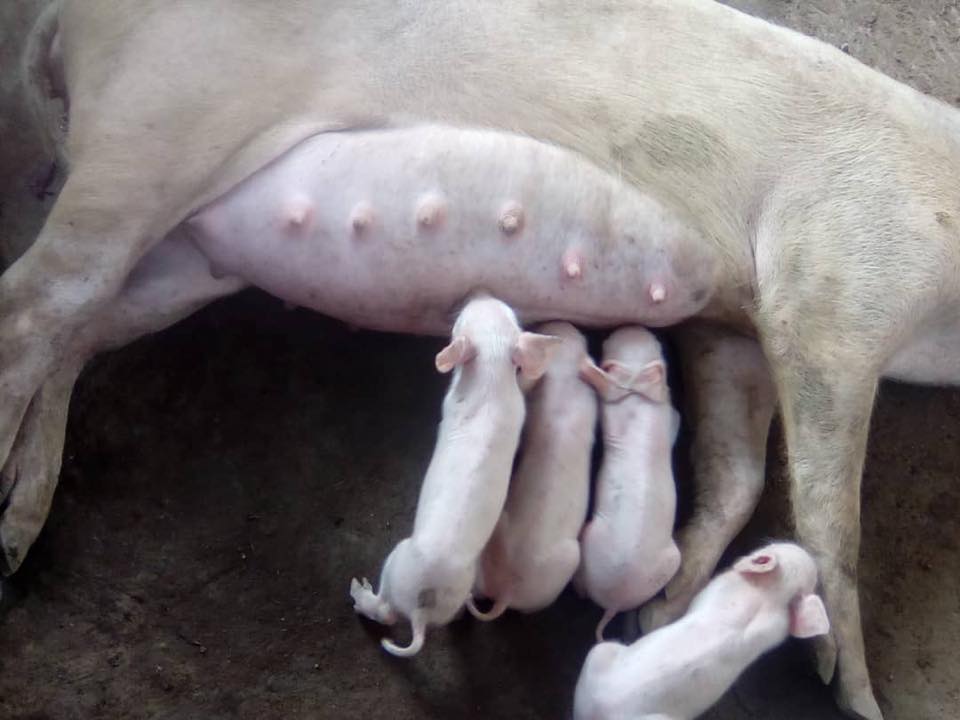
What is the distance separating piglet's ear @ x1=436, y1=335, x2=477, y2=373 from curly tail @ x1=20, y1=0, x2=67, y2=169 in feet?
3.00

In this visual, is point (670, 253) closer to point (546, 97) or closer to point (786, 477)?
point (546, 97)

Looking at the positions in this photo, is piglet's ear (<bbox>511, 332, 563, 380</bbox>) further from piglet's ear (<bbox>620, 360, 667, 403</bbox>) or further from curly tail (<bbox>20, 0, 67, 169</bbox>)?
curly tail (<bbox>20, 0, 67, 169</bbox>)

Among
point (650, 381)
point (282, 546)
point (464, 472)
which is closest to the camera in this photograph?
point (464, 472)

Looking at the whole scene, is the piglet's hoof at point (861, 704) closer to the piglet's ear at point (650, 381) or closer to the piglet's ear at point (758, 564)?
the piglet's ear at point (758, 564)

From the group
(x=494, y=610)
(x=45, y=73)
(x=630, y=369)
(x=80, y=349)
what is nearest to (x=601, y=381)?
(x=630, y=369)

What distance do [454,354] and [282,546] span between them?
57cm

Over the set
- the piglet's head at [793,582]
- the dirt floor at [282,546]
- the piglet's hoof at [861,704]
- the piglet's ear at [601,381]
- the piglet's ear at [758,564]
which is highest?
the piglet's ear at [601,381]

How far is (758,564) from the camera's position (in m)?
1.75

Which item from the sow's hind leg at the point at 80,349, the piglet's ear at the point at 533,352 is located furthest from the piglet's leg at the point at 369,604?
the sow's hind leg at the point at 80,349

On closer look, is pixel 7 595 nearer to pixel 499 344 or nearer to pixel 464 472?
pixel 464 472

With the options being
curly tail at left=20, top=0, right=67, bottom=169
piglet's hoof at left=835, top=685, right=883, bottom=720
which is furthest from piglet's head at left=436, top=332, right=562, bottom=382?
curly tail at left=20, top=0, right=67, bottom=169

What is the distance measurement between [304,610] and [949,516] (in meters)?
1.30

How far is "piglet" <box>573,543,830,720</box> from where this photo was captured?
65.0 inches

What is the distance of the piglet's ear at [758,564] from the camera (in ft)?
5.69
